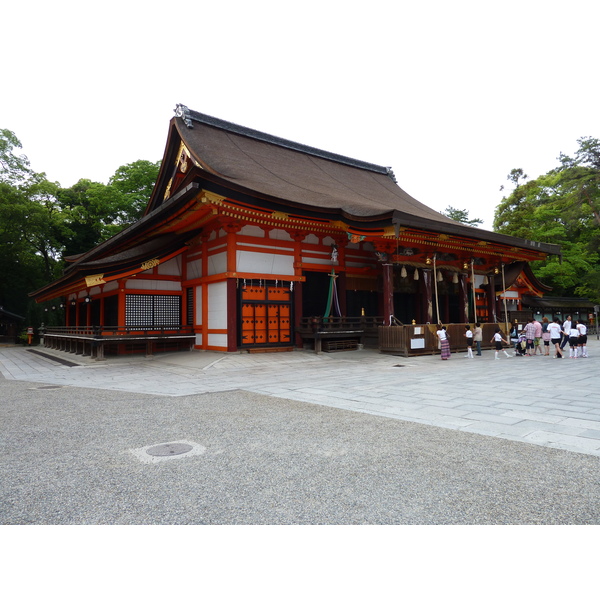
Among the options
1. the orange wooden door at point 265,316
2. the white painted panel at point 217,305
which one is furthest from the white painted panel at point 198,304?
the orange wooden door at point 265,316

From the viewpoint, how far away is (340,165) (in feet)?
76.1

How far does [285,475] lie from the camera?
3.36 m

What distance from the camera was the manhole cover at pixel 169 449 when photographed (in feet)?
13.0

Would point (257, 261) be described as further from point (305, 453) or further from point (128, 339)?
point (305, 453)

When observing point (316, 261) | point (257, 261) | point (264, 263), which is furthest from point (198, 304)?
point (316, 261)

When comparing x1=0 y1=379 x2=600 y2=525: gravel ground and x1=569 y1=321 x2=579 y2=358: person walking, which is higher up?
x1=569 y1=321 x2=579 y2=358: person walking

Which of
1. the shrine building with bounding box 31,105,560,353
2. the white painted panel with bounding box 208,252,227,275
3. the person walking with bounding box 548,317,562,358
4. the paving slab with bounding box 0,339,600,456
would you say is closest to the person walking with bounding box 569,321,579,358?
the person walking with bounding box 548,317,562,358

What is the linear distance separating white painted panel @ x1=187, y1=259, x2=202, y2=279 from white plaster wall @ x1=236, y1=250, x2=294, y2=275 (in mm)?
2217

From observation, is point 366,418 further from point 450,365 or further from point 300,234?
point 300,234

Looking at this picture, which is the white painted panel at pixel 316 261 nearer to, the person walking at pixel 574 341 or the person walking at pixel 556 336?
the person walking at pixel 556 336

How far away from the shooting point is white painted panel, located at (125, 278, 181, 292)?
14.6 metres

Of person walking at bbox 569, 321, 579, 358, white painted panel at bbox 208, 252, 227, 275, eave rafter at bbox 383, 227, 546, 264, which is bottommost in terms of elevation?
person walking at bbox 569, 321, 579, 358

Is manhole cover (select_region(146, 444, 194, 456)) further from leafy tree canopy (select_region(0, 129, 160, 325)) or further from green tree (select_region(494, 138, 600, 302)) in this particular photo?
green tree (select_region(494, 138, 600, 302))

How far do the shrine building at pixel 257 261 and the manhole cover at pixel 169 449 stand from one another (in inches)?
353
